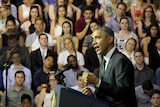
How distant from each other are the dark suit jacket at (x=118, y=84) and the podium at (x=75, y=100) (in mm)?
200

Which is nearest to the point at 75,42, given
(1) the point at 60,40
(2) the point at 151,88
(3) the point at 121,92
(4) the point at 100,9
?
(1) the point at 60,40

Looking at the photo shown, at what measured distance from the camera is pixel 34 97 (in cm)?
812

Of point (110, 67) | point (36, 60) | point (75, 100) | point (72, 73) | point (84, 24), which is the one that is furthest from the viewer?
point (84, 24)

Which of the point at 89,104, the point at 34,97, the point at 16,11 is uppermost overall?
the point at 16,11

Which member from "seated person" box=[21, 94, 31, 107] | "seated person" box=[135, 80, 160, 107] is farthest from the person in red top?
"seated person" box=[21, 94, 31, 107]

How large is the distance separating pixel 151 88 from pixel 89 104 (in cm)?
427

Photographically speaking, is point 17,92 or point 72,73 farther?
point 72,73

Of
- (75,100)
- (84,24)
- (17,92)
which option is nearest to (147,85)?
(84,24)

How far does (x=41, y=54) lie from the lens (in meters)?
8.65

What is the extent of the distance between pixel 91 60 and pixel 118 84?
4.54 meters

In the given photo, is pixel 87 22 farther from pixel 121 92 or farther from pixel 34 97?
pixel 121 92

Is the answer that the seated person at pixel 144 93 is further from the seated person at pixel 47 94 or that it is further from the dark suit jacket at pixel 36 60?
the dark suit jacket at pixel 36 60

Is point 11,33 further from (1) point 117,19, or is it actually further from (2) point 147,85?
(2) point 147,85

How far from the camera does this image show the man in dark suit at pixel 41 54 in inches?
337
